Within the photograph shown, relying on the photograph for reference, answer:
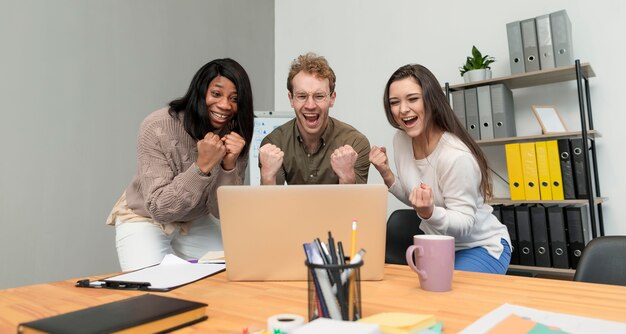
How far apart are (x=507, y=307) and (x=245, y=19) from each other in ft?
10.6

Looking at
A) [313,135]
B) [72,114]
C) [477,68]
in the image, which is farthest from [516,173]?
[72,114]

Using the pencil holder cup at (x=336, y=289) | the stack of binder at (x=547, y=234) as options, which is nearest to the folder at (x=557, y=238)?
the stack of binder at (x=547, y=234)

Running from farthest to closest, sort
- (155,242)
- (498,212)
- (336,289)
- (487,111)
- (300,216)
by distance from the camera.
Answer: (487,111)
(498,212)
(155,242)
(300,216)
(336,289)

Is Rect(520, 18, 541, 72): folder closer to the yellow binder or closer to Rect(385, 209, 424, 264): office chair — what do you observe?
the yellow binder

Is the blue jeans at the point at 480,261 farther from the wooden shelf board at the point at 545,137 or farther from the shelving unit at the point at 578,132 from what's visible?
the wooden shelf board at the point at 545,137

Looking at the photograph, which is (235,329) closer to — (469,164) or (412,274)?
(412,274)

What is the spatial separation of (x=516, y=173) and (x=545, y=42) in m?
0.74

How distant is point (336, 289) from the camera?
54cm

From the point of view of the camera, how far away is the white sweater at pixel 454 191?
1.26 m

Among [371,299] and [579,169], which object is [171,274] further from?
[579,169]

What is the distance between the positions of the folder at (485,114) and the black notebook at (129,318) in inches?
84.5

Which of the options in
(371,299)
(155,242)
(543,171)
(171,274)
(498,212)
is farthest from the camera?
(498,212)

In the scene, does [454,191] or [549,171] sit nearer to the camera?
[454,191]

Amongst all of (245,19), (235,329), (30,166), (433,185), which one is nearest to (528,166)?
(433,185)
